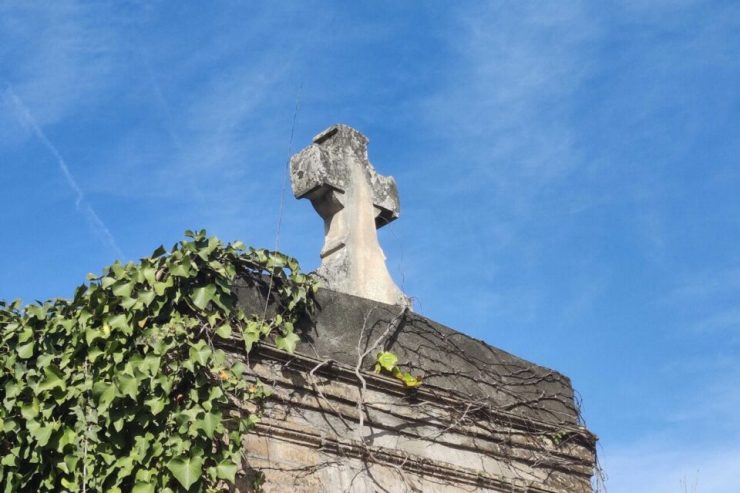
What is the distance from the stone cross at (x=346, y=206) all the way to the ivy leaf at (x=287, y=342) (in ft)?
3.57

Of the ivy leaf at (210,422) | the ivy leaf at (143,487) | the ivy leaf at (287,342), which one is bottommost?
the ivy leaf at (143,487)

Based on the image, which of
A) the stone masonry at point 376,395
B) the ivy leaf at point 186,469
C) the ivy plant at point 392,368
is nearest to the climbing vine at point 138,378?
the ivy leaf at point 186,469

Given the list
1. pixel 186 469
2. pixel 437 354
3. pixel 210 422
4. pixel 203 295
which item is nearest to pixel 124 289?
pixel 203 295

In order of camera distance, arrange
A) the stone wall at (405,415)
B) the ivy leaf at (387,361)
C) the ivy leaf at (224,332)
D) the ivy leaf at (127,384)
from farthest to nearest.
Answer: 1. the ivy leaf at (387,361)
2. the stone wall at (405,415)
3. the ivy leaf at (224,332)
4. the ivy leaf at (127,384)

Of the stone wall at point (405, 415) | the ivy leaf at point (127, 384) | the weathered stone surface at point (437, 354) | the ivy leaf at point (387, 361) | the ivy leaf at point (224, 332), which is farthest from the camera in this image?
the ivy leaf at point (387, 361)

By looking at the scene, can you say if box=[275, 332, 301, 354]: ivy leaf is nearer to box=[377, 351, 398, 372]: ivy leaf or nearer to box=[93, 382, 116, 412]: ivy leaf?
box=[377, 351, 398, 372]: ivy leaf

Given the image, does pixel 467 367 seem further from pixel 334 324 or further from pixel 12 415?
pixel 12 415

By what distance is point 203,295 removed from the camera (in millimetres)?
5266

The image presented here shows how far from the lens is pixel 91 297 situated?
5285 mm

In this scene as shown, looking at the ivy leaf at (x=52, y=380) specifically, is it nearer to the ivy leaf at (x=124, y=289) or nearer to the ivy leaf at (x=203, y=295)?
the ivy leaf at (x=124, y=289)

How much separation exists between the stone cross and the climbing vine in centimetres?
118

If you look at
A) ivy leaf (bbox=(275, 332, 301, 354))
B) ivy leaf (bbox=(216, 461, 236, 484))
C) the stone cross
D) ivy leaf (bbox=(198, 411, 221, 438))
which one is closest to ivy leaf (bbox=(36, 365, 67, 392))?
ivy leaf (bbox=(198, 411, 221, 438))

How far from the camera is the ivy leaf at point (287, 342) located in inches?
214

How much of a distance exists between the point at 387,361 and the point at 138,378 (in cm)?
144
